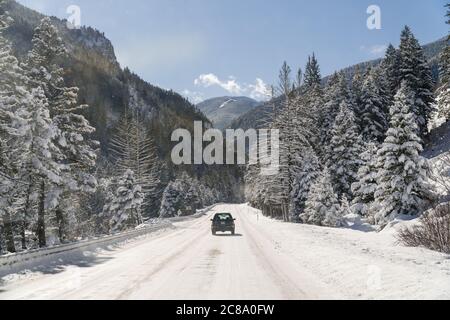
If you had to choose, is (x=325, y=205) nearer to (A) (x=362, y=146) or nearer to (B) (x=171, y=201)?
(A) (x=362, y=146)

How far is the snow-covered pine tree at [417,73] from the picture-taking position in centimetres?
5712

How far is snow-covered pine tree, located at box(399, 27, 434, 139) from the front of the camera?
57.1m

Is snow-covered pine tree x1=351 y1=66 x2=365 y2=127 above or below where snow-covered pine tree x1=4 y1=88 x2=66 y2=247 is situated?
above

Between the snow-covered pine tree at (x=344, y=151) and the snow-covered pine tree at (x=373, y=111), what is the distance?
9.25m

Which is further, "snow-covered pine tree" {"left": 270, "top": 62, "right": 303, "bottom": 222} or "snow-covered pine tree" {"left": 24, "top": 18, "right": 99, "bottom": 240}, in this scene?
"snow-covered pine tree" {"left": 270, "top": 62, "right": 303, "bottom": 222}

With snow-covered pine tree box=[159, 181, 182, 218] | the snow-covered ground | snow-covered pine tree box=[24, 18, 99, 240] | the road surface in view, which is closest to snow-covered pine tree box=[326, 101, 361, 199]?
snow-covered pine tree box=[24, 18, 99, 240]

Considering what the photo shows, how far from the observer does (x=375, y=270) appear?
35.2ft

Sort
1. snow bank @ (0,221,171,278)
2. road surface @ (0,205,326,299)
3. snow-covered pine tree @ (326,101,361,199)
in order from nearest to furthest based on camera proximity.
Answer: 1. road surface @ (0,205,326,299)
2. snow bank @ (0,221,171,278)
3. snow-covered pine tree @ (326,101,361,199)

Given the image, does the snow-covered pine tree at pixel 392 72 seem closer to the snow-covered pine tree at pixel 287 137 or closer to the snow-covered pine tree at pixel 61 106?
the snow-covered pine tree at pixel 287 137

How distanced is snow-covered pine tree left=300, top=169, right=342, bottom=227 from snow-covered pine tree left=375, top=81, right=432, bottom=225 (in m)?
8.94

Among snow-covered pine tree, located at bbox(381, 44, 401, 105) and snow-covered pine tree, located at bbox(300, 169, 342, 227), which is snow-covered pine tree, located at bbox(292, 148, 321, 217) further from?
snow-covered pine tree, located at bbox(381, 44, 401, 105)

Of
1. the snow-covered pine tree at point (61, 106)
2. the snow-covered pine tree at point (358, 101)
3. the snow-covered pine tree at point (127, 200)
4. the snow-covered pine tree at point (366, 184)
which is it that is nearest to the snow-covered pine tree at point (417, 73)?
the snow-covered pine tree at point (358, 101)

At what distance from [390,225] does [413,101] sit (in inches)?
1309
